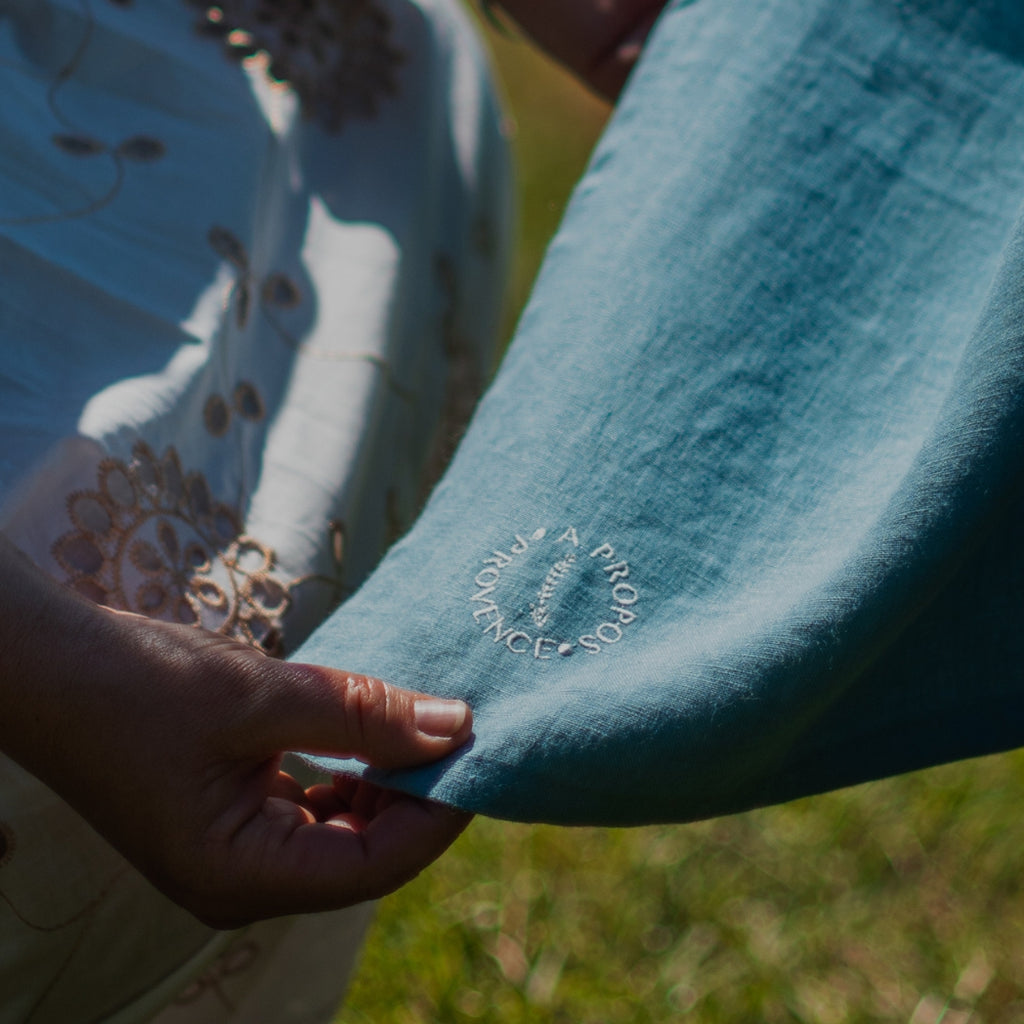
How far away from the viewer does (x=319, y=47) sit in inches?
39.4

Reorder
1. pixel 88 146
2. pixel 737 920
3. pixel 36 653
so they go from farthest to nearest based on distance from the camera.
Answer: pixel 737 920
pixel 88 146
pixel 36 653

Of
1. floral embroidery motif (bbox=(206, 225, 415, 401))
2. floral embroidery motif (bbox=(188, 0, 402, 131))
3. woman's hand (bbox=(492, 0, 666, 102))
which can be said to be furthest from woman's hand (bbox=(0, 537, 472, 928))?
woman's hand (bbox=(492, 0, 666, 102))

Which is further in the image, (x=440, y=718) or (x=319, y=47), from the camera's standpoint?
(x=319, y=47)

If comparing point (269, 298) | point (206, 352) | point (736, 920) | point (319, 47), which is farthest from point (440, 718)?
point (736, 920)

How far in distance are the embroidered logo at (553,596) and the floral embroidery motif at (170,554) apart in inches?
7.1

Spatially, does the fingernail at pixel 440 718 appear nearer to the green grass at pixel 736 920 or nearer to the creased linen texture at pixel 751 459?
the creased linen texture at pixel 751 459

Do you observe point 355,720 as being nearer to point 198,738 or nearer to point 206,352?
point 198,738

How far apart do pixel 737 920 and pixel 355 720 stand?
0.98m

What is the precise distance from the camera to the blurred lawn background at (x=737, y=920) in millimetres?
1254

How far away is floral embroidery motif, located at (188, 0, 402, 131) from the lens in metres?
0.94

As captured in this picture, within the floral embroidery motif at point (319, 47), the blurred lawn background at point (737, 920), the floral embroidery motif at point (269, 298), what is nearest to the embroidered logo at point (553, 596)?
the floral embroidery motif at point (269, 298)

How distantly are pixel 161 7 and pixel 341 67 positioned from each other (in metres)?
0.18

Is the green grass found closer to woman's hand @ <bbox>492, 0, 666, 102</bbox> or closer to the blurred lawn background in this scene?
the blurred lawn background

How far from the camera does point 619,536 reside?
2.09 ft
